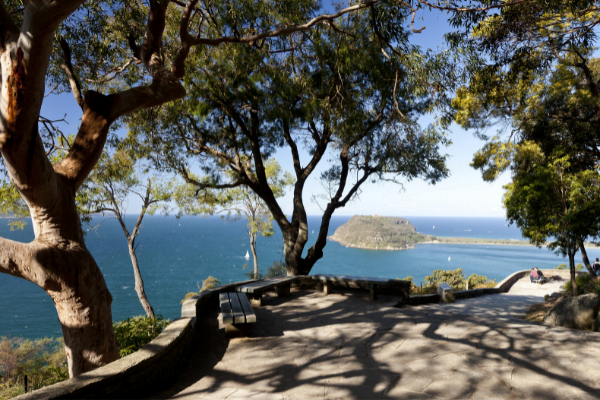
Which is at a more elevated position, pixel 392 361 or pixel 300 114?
pixel 300 114

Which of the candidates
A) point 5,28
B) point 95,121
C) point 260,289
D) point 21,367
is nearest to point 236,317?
point 260,289

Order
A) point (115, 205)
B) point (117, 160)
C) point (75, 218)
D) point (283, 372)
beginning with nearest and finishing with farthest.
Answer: point (283, 372), point (75, 218), point (117, 160), point (115, 205)

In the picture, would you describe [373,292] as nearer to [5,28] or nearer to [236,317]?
[236,317]

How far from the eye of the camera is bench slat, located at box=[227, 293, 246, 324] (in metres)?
3.70

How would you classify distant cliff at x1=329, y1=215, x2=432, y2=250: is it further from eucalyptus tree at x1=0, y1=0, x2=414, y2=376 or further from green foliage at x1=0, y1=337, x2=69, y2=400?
eucalyptus tree at x1=0, y1=0, x2=414, y2=376

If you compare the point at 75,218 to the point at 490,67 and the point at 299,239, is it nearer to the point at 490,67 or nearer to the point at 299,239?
the point at 299,239

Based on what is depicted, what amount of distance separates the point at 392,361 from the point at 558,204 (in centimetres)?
898

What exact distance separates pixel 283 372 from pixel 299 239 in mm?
5566

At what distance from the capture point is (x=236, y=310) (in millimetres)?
3998

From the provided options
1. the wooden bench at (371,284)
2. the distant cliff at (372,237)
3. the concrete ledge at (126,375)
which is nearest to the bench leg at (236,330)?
the concrete ledge at (126,375)

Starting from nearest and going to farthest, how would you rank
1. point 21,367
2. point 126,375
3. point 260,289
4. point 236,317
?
point 126,375, point 236,317, point 260,289, point 21,367

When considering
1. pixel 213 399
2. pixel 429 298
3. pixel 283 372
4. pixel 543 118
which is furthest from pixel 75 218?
pixel 543 118

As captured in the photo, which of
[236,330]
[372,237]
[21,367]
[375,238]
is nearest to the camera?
[236,330]

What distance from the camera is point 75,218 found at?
3.46 metres
